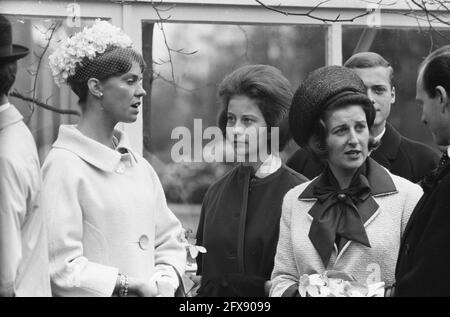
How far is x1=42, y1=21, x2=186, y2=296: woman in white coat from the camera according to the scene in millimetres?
4258

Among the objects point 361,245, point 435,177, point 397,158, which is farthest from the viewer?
point 397,158

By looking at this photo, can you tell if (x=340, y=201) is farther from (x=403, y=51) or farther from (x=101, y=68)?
(x=403, y=51)

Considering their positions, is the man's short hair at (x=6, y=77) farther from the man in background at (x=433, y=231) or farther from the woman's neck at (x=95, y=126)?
the man in background at (x=433, y=231)

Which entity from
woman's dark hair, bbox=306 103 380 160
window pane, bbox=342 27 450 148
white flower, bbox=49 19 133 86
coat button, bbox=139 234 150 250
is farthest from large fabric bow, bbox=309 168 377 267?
window pane, bbox=342 27 450 148

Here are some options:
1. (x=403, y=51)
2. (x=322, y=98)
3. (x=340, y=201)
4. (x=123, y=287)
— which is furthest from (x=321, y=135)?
(x=403, y=51)

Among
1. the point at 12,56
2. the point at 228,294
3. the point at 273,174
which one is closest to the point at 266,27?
the point at 273,174

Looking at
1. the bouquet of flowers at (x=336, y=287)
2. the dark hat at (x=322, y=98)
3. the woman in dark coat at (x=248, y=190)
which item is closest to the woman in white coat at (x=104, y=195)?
the woman in dark coat at (x=248, y=190)

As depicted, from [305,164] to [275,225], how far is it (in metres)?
0.60

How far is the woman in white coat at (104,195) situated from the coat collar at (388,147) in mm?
1167

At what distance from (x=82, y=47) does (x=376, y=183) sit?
139cm

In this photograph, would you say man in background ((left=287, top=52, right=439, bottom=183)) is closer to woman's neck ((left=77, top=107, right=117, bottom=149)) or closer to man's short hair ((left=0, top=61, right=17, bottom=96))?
woman's neck ((left=77, top=107, right=117, bottom=149))

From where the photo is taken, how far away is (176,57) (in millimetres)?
5625

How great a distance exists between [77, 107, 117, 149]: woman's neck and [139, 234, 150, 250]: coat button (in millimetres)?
427

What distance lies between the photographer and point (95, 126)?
14.9 feet
